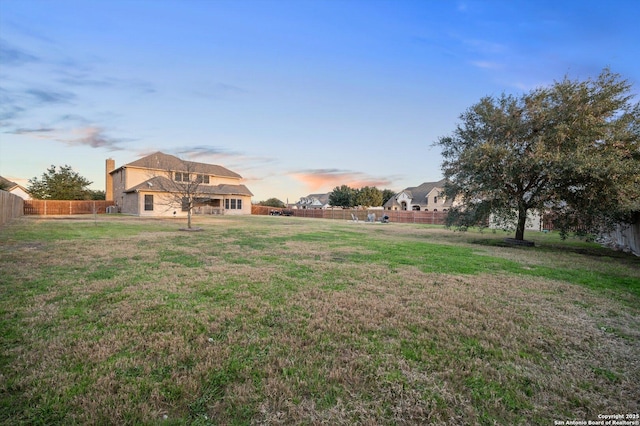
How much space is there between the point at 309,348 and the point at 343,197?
62603mm

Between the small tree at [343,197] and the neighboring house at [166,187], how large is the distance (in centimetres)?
2793

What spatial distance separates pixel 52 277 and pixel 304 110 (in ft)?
57.8

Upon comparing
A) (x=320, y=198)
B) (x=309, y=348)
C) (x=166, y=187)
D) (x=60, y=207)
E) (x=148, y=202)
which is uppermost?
(x=320, y=198)

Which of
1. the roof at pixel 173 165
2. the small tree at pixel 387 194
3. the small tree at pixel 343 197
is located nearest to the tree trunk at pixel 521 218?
the roof at pixel 173 165

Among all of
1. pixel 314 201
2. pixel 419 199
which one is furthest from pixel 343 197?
pixel 314 201

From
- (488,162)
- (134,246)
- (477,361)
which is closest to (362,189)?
(488,162)

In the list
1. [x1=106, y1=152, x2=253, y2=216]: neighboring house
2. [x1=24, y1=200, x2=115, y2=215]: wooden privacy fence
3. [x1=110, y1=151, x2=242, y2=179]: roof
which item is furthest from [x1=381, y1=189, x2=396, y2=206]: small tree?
[x1=24, y1=200, x2=115, y2=215]: wooden privacy fence

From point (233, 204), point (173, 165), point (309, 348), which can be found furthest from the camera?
point (233, 204)

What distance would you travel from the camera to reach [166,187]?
30484mm

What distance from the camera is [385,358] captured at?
2.87 metres

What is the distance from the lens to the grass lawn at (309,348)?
2.16 metres

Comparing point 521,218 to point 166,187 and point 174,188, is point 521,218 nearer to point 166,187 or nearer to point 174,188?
point 174,188

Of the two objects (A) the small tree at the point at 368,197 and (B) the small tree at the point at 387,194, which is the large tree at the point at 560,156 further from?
(B) the small tree at the point at 387,194

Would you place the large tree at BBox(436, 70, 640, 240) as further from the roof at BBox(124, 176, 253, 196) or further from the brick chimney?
the brick chimney
